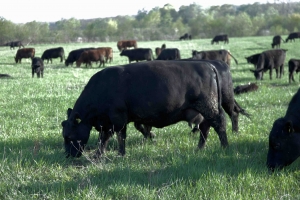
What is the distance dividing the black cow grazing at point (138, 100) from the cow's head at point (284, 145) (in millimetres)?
1265

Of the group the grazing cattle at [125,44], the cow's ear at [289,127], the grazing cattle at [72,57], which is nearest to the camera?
the cow's ear at [289,127]

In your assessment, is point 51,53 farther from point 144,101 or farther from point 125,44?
point 144,101

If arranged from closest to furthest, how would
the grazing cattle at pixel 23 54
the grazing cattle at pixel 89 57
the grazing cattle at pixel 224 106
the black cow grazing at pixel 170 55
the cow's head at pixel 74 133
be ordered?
the cow's head at pixel 74 133 < the grazing cattle at pixel 224 106 < the black cow grazing at pixel 170 55 < the grazing cattle at pixel 89 57 < the grazing cattle at pixel 23 54

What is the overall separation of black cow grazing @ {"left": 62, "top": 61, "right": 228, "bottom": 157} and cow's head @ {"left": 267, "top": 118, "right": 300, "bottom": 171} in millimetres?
1265

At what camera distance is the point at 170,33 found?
11231 centimetres

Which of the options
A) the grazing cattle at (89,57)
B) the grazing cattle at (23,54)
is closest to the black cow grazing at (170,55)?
the grazing cattle at (89,57)

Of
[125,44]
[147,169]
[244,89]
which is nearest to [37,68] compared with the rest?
[244,89]

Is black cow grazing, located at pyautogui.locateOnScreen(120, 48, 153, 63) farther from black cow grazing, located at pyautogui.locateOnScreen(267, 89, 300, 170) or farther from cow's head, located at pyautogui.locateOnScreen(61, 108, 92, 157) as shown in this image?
black cow grazing, located at pyautogui.locateOnScreen(267, 89, 300, 170)

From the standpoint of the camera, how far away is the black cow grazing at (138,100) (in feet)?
21.9

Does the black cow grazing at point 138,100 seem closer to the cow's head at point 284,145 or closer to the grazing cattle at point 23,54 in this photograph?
the cow's head at point 284,145

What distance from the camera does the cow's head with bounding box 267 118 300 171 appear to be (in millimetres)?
5824

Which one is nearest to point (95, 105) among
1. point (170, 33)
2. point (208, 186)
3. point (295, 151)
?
point (208, 186)

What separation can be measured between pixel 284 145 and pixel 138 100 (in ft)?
7.93

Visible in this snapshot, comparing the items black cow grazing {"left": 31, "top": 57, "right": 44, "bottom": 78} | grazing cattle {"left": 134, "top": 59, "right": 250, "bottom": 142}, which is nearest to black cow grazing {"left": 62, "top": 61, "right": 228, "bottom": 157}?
grazing cattle {"left": 134, "top": 59, "right": 250, "bottom": 142}
